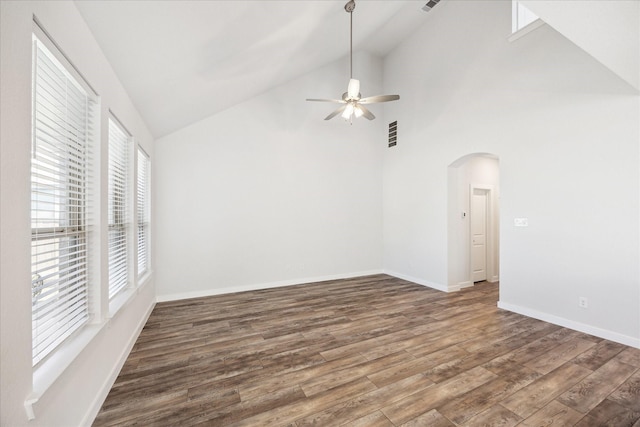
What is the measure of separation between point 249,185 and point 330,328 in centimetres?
294

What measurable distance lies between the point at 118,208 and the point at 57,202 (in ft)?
3.98

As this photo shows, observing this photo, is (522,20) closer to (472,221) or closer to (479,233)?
(472,221)

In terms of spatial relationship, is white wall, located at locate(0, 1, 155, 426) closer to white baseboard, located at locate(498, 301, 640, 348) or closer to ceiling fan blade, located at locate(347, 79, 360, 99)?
ceiling fan blade, located at locate(347, 79, 360, 99)

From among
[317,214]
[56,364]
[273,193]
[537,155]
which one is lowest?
[56,364]

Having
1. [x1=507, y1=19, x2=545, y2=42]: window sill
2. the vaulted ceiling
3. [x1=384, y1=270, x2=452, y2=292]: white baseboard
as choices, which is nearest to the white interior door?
[x1=384, y1=270, x2=452, y2=292]: white baseboard

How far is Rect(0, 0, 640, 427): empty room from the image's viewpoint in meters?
1.58

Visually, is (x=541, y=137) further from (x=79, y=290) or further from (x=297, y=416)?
(x=79, y=290)

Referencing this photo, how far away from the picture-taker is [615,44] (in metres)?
2.38

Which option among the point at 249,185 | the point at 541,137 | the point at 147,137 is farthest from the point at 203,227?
the point at 541,137

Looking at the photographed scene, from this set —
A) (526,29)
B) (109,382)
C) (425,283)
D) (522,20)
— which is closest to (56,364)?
(109,382)

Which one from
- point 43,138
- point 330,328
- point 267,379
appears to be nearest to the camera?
point 43,138

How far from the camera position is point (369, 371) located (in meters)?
2.45

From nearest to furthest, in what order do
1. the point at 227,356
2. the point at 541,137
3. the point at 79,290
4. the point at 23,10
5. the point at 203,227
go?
the point at 23,10, the point at 79,290, the point at 227,356, the point at 541,137, the point at 203,227

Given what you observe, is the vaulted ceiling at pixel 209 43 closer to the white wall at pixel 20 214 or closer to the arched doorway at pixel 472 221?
the white wall at pixel 20 214
